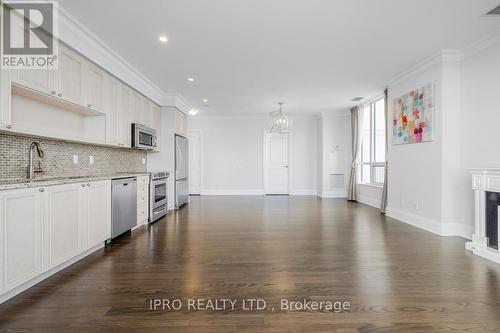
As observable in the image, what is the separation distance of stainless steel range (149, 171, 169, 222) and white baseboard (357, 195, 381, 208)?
16.5ft

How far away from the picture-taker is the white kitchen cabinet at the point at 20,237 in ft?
6.43

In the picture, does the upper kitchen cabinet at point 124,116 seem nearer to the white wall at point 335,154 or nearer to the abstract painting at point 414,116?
the abstract painting at point 414,116

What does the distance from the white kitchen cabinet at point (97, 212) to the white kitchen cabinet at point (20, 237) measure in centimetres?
70

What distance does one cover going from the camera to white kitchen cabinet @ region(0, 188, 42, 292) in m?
1.96

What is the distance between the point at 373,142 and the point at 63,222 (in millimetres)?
6834

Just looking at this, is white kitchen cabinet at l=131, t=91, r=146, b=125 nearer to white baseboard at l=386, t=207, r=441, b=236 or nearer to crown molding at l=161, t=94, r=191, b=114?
crown molding at l=161, t=94, r=191, b=114

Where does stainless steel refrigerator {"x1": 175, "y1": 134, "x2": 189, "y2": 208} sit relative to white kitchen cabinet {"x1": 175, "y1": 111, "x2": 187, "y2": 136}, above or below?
below

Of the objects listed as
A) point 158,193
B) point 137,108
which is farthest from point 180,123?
point 158,193

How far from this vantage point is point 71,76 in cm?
313

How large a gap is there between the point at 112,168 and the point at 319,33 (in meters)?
3.85

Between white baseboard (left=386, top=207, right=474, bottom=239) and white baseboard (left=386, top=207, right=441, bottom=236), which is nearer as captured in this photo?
white baseboard (left=386, top=207, right=474, bottom=239)

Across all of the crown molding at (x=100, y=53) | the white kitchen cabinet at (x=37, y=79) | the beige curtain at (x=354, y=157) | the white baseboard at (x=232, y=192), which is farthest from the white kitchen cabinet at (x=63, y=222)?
the beige curtain at (x=354, y=157)

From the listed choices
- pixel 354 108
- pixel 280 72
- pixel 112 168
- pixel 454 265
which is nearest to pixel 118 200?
pixel 112 168

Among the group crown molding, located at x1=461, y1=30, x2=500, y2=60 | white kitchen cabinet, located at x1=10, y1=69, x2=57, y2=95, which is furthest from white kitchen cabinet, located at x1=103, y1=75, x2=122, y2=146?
crown molding, located at x1=461, y1=30, x2=500, y2=60
